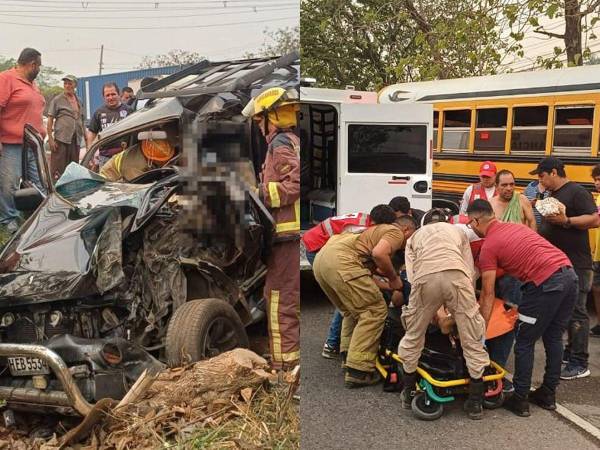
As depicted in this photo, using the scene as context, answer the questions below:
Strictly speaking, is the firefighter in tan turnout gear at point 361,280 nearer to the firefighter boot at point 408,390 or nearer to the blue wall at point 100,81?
the firefighter boot at point 408,390

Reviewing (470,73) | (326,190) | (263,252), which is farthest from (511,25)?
(263,252)

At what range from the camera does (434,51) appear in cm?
717

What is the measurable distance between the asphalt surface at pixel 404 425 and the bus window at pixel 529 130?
336 cm

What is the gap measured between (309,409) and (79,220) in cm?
193

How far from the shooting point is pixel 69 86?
6.03 ft

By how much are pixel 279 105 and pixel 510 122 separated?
6.03 m

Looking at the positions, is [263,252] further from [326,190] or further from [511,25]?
[511,25]

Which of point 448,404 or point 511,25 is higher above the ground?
point 511,25

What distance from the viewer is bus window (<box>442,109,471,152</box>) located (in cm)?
781

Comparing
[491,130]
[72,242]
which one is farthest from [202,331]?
[491,130]

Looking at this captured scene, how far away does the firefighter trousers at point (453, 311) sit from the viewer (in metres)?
3.49

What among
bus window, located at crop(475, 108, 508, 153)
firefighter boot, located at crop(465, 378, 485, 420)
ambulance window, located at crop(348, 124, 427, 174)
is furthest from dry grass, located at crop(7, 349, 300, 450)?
bus window, located at crop(475, 108, 508, 153)

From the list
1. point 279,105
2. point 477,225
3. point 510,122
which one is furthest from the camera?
point 510,122

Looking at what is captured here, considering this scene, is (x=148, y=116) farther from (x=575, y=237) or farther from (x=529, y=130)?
(x=529, y=130)
